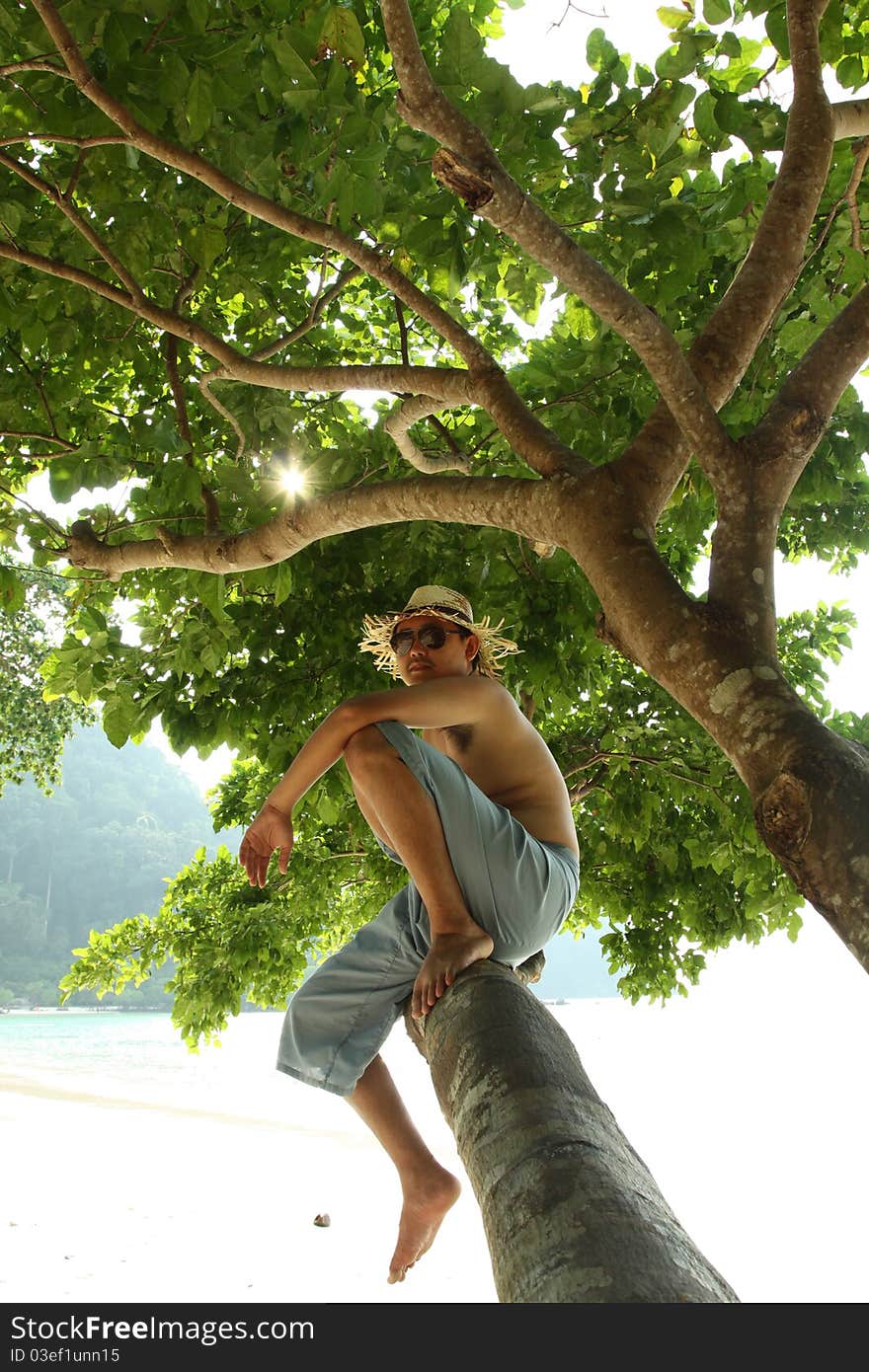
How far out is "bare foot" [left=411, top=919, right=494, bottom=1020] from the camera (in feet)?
6.97

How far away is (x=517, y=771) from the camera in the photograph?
3.01 metres

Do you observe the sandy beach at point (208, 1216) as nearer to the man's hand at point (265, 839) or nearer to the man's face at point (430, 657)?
the man's hand at point (265, 839)

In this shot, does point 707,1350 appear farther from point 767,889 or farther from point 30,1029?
point 30,1029

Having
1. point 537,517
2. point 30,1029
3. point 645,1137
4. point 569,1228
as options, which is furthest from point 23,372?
point 30,1029

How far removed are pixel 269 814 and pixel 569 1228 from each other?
1.68 metres

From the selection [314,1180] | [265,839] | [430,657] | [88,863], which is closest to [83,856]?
[88,863]

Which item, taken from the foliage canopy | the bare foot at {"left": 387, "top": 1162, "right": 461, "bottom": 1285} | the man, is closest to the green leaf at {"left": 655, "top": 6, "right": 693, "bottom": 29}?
the foliage canopy

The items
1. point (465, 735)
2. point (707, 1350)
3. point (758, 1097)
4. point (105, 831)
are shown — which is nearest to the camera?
point (707, 1350)

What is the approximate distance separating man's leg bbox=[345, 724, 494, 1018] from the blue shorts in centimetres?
5

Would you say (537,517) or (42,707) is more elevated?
(42,707)

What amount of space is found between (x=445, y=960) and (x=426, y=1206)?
1.02m

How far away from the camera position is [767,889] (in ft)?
21.4

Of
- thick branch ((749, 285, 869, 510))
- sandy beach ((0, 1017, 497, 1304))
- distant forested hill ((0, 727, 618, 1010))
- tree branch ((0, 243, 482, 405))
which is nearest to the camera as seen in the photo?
thick branch ((749, 285, 869, 510))

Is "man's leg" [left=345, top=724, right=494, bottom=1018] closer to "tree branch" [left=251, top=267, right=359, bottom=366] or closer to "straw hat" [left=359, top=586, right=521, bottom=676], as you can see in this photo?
"straw hat" [left=359, top=586, right=521, bottom=676]
